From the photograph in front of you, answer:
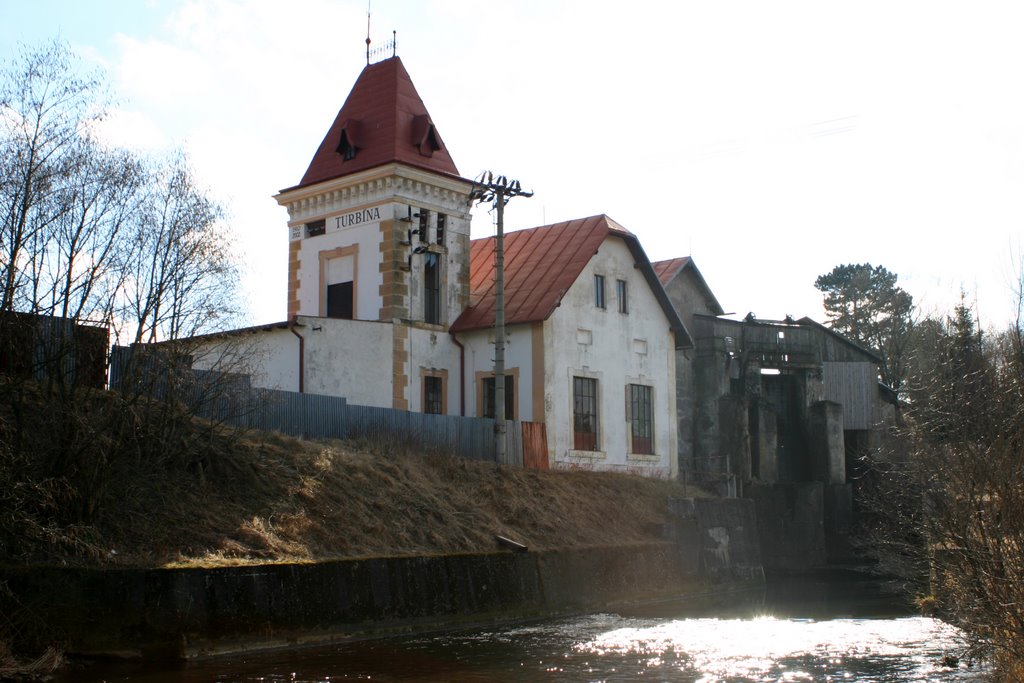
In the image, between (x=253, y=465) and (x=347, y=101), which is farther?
(x=347, y=101)

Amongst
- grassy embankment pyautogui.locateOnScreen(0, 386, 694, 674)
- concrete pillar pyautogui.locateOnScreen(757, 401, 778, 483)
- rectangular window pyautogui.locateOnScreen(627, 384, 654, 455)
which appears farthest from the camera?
concrete pillar pyautogui.locateOnScreen(757, 401, 778, 483)

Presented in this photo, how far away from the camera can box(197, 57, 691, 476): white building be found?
3394 cm

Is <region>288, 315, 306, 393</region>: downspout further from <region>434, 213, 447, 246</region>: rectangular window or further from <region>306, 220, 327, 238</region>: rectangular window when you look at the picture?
<region>434, 213, 447, 246</region>: rectangular window

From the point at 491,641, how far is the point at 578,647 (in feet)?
5.30

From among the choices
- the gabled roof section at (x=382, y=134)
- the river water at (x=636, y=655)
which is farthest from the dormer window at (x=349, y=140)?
the river water at (x=636, y=655)

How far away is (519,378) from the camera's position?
34656 millimetres

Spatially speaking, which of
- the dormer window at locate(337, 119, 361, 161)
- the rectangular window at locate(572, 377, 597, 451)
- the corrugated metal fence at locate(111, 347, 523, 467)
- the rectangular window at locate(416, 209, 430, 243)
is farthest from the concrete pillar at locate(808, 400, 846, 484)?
the dormer window at locate(337, 119, 361, 161)

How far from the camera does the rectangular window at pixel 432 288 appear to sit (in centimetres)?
3609

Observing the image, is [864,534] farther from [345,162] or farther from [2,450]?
[2,450]

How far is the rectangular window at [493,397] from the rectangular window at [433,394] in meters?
1.31

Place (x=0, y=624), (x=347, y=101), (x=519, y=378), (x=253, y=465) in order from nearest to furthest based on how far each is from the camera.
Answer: (x=0, y=624) < (x=253, y=465) < (x=519, y=378) < (x=347, y=101)

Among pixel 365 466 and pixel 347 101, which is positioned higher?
pixel 347 101

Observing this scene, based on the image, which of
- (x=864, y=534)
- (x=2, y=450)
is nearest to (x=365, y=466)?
(x=2, y=450)

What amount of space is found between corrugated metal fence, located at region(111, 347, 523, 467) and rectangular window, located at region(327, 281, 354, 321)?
22.5 feet
